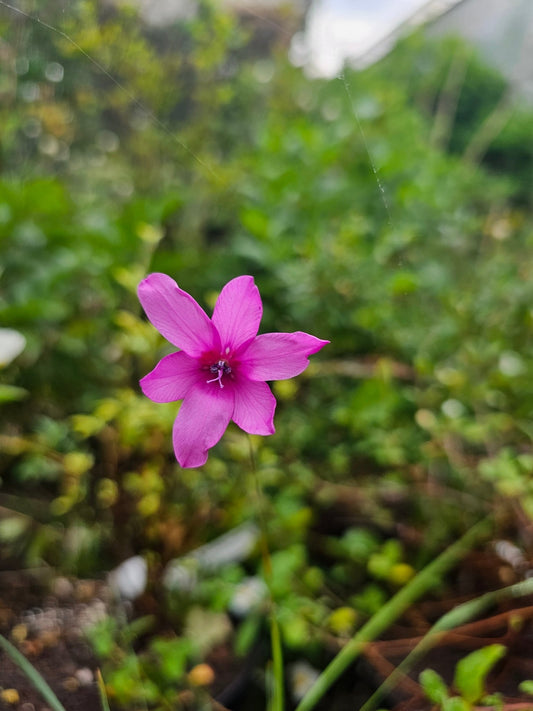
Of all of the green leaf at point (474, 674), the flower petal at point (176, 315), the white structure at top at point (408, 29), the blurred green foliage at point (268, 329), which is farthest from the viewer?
the blurred green foliage at point (268, 329)

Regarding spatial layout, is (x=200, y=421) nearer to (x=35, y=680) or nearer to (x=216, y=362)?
(x=216, y=362)

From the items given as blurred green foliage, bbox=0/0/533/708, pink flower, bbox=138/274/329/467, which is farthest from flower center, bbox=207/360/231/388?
blurred green foliage, bbox=0/0/533/708

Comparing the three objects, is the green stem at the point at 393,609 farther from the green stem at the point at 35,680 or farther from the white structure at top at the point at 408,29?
the white structure at top at the point at 408,29

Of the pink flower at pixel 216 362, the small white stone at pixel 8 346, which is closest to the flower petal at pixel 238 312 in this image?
the pink flower at pixel 216 362

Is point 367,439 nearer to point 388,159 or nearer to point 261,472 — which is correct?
point 261,472

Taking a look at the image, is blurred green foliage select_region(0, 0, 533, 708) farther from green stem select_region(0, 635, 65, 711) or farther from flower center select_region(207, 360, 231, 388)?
flower center select_region(207, 360, 231, 388)

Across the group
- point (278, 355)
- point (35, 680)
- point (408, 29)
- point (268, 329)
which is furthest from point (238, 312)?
point (408, 29)

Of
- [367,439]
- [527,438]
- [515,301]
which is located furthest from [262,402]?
[515,301]
